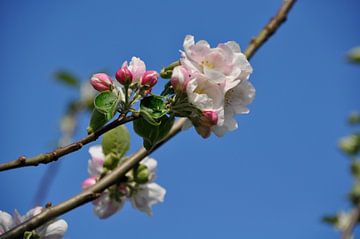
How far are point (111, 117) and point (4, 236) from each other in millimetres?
363

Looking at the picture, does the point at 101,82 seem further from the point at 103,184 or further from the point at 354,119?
the point at 354,119

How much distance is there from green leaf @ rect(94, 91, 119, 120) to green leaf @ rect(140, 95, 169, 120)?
0.06 meters

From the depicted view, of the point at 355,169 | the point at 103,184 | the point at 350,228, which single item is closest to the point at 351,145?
the point at 355,169

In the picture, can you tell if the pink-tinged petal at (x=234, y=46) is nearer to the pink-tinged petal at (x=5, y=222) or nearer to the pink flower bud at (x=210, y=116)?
the pink flower bud at (x=210, y=116)

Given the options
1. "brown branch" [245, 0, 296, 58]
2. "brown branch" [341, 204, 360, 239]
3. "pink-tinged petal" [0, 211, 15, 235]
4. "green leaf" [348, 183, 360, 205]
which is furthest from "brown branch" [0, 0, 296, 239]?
"green leaf" [348, 183, 360, 205]

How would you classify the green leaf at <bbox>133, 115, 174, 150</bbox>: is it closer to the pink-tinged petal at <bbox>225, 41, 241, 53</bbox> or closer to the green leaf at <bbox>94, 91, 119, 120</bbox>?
the green leaf at <bbox>94, 91, 119, 120</bbox>

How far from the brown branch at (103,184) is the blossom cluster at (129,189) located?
98 millimetres

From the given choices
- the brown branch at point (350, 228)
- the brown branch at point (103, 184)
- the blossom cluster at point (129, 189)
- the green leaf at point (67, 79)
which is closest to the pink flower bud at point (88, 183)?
the blossom cluster at point (129, 189)

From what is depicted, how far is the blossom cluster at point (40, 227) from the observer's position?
1.23m

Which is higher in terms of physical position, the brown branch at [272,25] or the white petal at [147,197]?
the brown branch at [272,25]

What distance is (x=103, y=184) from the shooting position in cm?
146

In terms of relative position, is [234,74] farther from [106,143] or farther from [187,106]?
[106,143]

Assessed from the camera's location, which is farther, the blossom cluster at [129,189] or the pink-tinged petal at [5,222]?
the blossom cluster at [129,189]

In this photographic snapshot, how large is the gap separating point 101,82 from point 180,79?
206 mm
